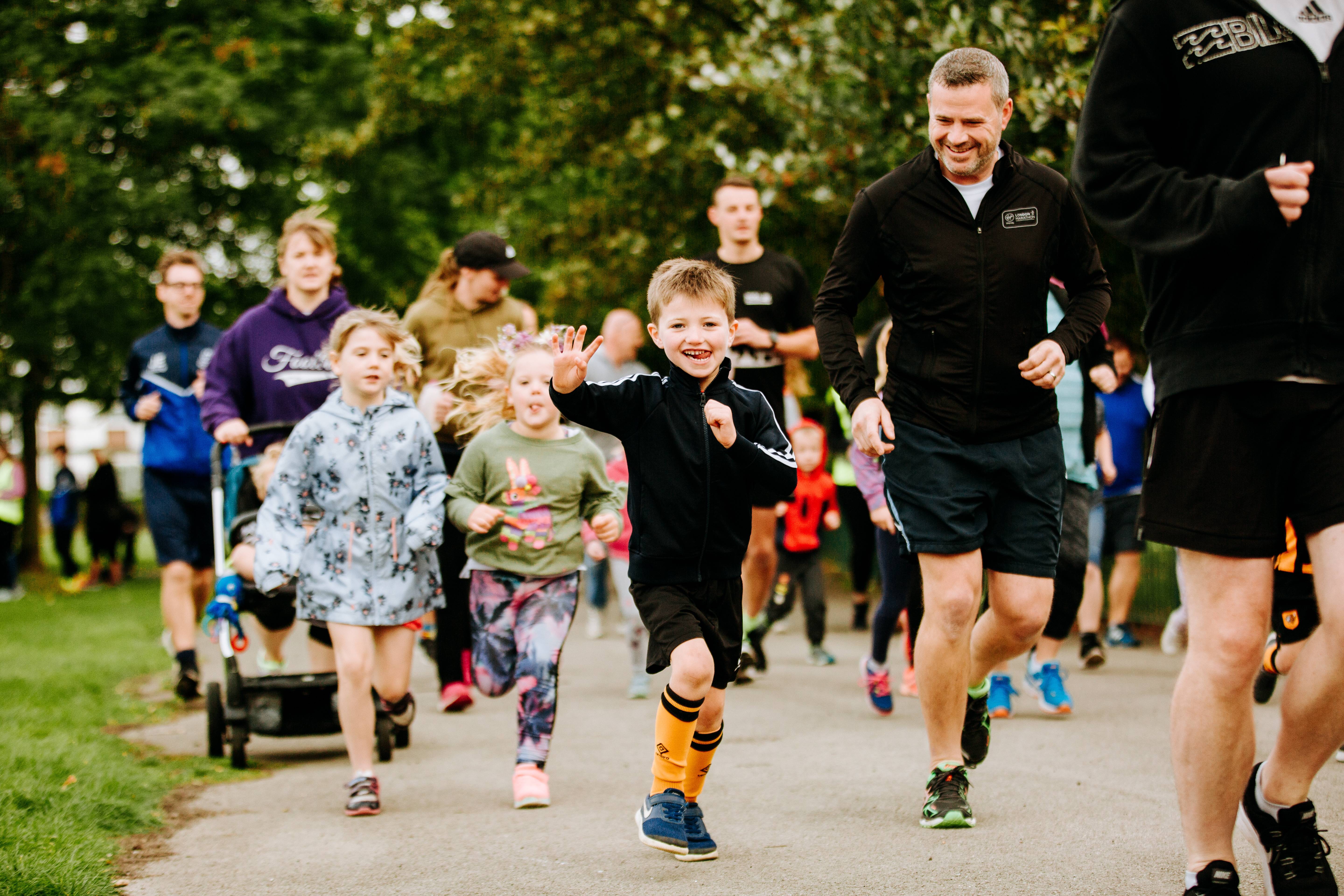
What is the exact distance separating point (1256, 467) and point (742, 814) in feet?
8.07

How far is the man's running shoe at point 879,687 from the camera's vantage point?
24.0ft

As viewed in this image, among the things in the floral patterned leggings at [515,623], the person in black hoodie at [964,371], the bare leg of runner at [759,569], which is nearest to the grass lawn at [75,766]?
the floral patterned leggings at [515,623]

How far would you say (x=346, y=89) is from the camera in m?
24.7

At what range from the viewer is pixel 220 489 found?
268 inches

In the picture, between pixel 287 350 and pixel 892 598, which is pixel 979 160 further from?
pixel 287 350

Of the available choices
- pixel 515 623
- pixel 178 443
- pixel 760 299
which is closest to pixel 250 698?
pixel 515 623

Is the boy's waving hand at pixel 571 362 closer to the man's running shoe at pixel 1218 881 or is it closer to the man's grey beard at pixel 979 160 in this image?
the man's grey beard at pixel 979 160

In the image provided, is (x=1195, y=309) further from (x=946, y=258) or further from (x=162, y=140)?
(x=162, y=140)

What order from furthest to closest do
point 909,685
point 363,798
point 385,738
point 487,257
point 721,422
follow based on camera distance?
point 909,685
point 487,257
point 385,738
point 363,798
point 721,422

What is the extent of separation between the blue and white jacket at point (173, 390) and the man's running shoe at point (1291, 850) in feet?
21.1

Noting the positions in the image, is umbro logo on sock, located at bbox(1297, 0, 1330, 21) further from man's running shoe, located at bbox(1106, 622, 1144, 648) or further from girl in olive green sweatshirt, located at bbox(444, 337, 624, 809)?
man's running shoe, located at bbox(1106, 622, 1144, 648)

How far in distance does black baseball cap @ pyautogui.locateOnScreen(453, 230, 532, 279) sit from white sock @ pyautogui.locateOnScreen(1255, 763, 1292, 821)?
5.19m

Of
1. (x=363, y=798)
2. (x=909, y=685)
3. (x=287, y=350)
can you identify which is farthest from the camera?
(x=909, y=685)

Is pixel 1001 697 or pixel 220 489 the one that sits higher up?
pixel 220 489
